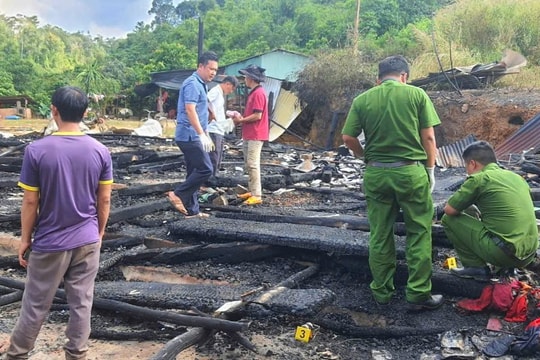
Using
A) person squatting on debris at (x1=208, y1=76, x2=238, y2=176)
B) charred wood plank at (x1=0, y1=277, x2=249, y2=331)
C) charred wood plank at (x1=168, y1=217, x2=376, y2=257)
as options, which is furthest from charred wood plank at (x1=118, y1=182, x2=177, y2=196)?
charred wood plank at (x1=0, y1=277, x2=249, y2=331)

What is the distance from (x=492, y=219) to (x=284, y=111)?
61.2 ft

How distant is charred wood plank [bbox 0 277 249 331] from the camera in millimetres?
3203

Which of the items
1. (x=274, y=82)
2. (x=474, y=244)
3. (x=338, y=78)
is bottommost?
(x=474, y=244)

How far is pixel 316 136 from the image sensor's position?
20.5 meters

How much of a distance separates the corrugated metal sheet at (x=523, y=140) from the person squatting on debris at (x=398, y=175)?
895cm

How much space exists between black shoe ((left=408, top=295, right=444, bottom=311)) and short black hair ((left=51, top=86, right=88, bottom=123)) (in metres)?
2.73

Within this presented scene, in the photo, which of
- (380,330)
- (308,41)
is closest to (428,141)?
(380,330)

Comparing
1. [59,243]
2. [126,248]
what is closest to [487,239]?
[59,243]

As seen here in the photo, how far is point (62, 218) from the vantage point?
8.97 ft

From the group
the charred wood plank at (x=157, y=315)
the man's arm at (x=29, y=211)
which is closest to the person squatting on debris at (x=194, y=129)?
the charred wood plank at (x=157, y=315)

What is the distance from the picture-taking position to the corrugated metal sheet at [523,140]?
38.6 feet

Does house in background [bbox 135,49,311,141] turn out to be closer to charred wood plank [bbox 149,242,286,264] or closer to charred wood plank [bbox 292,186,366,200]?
charred wood plank [bbox 292,186,366,200]

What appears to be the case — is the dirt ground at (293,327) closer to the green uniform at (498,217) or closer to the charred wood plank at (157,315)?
the charred wood plank at (157,315)

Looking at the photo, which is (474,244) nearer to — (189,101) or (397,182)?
(397,182)
